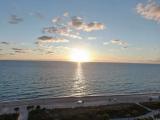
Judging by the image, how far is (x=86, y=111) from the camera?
1583 inches

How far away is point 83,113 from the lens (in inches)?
1522

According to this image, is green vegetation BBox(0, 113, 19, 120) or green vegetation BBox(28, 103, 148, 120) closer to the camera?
green vegetation BBox(0, 113, 19, 120)

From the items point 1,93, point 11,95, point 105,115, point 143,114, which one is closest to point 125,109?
point 143,114

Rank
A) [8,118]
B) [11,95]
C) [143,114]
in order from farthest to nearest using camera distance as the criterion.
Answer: [11,95], [143,114], [8,118]

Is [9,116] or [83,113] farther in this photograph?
[83,113]

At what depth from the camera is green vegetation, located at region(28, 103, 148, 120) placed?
118 ft

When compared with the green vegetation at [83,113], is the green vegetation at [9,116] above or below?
above

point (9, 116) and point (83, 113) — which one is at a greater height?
point (9, 116)

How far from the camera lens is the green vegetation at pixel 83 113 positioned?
3591 cm

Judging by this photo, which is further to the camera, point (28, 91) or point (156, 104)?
point (28, 91)

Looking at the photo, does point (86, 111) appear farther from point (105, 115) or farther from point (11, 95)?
point (11, 95)

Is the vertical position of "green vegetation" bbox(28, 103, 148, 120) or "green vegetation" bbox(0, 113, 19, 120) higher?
"green vegetation" bbox(0, 113, 19, 120)

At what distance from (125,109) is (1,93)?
38.5 meters

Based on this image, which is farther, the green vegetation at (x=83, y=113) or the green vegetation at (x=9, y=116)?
the green vegetation at (x=83, y=113)
